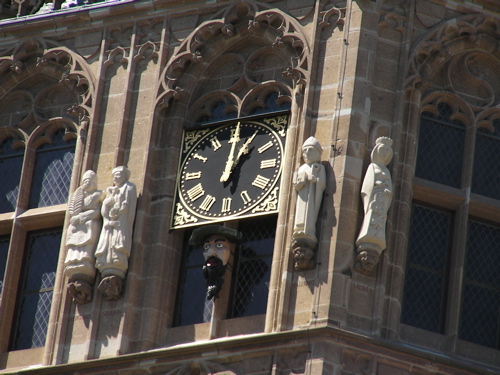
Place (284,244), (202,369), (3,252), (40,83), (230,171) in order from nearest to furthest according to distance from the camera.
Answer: (202,369) < (284,244) < (230,171) < (3,252) < (40,83)

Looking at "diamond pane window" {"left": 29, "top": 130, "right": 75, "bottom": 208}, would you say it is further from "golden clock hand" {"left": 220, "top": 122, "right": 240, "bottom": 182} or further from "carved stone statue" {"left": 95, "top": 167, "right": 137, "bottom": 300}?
"golden clock hand" {"left": 220, "top": 122, "right": 240, "bottom": 182}

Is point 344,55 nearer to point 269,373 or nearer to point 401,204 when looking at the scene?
point 401,204

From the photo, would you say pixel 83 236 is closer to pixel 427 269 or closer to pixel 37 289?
pixel 37 289

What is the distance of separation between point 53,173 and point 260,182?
13.8ft

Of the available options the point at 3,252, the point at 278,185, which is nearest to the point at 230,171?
the point at 278,185

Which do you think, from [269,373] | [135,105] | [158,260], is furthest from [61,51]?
[269,373]

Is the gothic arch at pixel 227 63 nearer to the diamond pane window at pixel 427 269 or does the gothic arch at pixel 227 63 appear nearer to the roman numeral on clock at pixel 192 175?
the roman numeral on clock at pixel 192 175

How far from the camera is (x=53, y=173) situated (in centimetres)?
4266

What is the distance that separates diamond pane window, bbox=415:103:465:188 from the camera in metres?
40.6

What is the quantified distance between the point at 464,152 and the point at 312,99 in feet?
8.80

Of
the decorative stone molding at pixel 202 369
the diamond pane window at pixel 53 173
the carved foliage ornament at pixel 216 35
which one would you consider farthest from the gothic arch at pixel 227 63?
the decorative stone molding at pixel 202 369

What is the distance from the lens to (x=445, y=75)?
135ft

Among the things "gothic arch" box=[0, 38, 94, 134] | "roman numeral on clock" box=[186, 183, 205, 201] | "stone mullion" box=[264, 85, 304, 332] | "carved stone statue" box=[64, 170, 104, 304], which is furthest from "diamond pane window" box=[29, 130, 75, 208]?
"stone mullion" box=[264, 85, 304, 332]

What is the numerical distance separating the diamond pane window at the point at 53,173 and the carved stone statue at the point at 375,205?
5.74 metres
